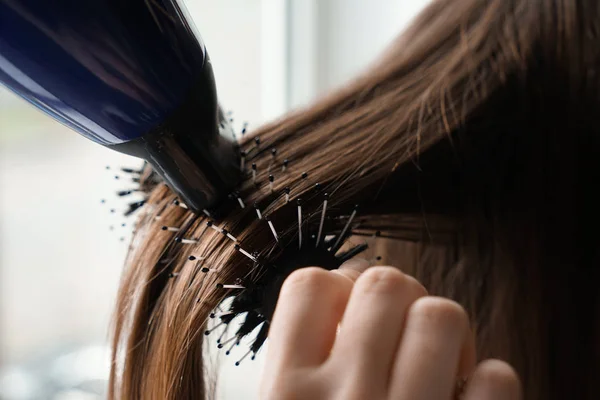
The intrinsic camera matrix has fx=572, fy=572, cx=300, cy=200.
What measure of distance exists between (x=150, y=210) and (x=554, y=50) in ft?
1.16

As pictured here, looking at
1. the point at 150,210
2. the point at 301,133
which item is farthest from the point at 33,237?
the point at 301,133

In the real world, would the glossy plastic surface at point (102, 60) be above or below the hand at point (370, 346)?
above

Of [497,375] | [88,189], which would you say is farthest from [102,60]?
[88,189]

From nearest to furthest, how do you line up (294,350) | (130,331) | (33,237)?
(294,350), (130,331), (33,237)

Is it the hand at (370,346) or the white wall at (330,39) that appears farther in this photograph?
the white wall at (330,39)

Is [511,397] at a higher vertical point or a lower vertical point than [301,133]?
lower

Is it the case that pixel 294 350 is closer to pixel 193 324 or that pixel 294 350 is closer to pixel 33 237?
pixel 193 324

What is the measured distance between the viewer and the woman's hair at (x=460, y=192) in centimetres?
42

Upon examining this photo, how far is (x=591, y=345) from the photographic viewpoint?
48cm

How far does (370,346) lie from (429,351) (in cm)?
3

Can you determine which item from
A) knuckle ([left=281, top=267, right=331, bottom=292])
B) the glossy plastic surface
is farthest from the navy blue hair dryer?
knuckle ([left=281, top=267, right=331, bottom=292])

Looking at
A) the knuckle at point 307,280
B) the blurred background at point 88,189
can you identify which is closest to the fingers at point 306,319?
the knuckle at point 307,280

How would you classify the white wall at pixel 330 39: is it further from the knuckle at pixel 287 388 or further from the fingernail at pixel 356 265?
the knuckle at pixel 287 388

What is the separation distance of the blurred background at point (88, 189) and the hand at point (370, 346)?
0.43m
